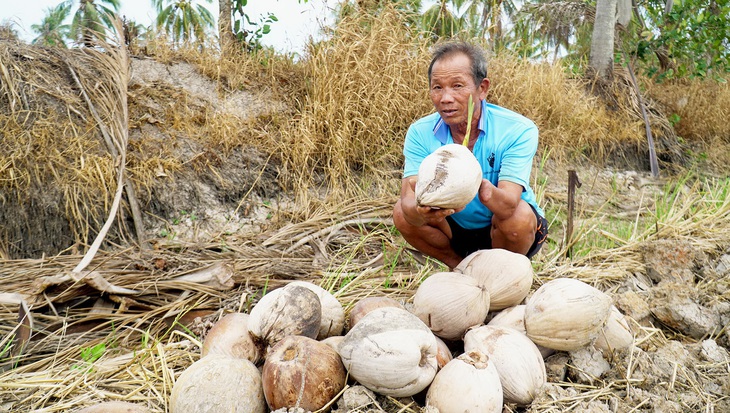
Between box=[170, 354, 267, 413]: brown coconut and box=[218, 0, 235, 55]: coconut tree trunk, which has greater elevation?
box=[218, 0, 235, 55]: coconut tree trunk

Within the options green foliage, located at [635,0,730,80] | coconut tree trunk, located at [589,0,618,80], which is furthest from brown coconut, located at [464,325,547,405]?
green foliage, located at [635,0,730,80]

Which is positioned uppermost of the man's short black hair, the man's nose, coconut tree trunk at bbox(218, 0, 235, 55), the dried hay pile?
coconut tree trunk at bbox(218, 0, 235, 55)

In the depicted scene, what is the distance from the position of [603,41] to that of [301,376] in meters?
7.32

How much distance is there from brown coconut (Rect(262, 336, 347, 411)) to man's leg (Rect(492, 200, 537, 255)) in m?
1.21

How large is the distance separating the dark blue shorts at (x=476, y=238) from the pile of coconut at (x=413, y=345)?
2.67ft

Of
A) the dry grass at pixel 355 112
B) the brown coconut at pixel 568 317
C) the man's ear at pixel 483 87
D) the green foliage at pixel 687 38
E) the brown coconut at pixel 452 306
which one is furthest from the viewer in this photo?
the green foliage at pixel 687 38

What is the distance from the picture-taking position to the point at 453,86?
2.51 m

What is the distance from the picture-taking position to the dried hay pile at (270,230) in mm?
2020

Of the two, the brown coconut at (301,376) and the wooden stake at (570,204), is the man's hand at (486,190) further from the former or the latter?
the wooden stake at (570,204)

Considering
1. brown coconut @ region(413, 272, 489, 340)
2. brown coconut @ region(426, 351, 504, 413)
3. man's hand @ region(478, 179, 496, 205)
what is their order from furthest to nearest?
1. man's hand @ region(478, 179, 496, 205)
2. brown coconut @ region(413, 272, 489, 340)
3. brown coconut @ region(426, 351, 504, 413)

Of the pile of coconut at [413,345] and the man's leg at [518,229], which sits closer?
the pile of coconut at [413,345]

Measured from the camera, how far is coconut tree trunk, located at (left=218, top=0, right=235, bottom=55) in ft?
18.2

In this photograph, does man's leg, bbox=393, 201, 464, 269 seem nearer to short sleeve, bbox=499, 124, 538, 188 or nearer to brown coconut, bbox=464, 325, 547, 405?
short sleeve, bbox=499, 124, 538, 188

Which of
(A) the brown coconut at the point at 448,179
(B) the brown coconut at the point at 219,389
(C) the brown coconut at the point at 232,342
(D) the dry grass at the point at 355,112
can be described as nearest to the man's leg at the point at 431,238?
(A) the brown coconut at the point at 448,179
